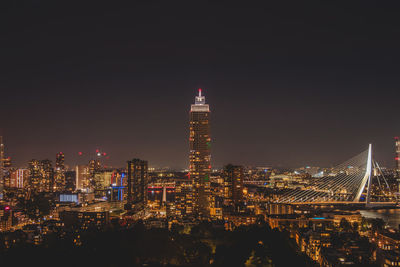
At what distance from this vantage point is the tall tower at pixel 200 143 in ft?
129

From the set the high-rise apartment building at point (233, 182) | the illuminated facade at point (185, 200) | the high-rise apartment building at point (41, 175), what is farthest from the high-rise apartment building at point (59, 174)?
the high-rise apartment building at point (233, 182)

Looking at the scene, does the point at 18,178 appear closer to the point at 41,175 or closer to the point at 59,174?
the point at 41,175

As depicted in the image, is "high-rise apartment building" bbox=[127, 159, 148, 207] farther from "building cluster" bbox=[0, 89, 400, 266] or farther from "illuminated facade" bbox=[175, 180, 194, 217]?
"illuminated facade" bbox=[175, 180, 194, 217]

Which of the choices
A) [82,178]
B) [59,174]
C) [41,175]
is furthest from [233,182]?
[59,174]

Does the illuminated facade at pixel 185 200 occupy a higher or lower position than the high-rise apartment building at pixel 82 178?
lower

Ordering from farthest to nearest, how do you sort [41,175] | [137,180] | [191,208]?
[41,175] < [137,180] < [191,208]

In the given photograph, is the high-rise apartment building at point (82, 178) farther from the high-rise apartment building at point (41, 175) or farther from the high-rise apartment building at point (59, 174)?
the high-rise apartment building at point (41, 175)

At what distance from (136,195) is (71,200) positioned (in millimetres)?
6468

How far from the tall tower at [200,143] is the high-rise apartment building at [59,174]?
2309 cm

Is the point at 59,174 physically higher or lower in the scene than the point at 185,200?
higher

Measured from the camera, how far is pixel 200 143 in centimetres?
4031

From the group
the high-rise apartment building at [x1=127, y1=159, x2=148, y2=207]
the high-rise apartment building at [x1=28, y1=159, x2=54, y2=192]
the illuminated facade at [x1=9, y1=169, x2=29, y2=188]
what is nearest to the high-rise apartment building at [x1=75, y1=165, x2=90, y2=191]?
the high-rise apartment building at [x1=28, y1=159, x2=54, y2=192]

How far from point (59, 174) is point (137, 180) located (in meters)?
19.3

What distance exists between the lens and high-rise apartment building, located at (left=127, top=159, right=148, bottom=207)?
43.2 meters
